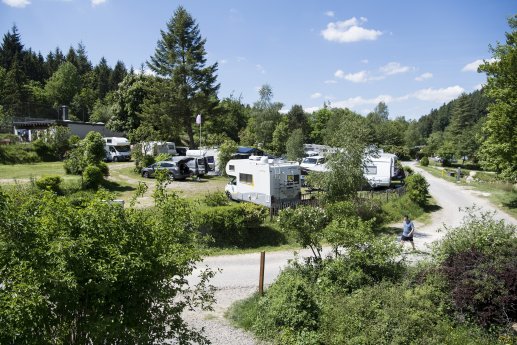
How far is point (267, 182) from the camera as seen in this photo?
20.1 metres

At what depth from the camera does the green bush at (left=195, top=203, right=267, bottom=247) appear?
15586mm

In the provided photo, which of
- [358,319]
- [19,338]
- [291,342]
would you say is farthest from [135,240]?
[358,319]

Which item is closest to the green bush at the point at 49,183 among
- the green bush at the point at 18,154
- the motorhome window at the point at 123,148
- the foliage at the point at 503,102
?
the green bush at the point at 18,154

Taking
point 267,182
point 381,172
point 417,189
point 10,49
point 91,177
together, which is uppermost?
point 10,49

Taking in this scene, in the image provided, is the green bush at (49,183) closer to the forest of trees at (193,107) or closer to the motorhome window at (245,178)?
the motorhome window at (245,178)

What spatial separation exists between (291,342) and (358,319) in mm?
1405

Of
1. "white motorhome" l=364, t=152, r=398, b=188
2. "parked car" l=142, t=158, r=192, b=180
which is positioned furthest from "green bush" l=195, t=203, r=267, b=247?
"white motorhome" l=364, t=152, r=398, b=188

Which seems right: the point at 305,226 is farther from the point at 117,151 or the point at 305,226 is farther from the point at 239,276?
the point at 117,151

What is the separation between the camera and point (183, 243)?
5.31m

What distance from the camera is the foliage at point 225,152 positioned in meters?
31.9

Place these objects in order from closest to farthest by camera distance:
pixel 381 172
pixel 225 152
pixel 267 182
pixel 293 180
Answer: pixel 267 182 < pixel 293 180 < pixel 381 172 < pixel 225 152

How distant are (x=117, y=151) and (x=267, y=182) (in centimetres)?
2545

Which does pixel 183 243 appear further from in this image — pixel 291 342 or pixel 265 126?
pixel 265 126

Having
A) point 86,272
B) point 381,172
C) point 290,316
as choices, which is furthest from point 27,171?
point 86,272
